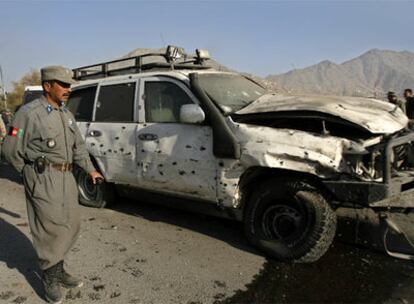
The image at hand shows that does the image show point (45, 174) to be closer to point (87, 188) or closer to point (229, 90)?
point (229, 90)

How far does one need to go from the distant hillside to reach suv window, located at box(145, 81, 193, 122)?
2351 inches

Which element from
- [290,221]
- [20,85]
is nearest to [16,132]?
[290,221]

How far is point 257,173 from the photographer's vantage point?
4.14m

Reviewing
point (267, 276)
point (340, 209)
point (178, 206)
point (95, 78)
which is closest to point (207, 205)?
point (178, 206)

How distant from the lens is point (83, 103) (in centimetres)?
623

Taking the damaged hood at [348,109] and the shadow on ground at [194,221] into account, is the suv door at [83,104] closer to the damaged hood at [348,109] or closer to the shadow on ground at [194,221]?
the shadow on ground at [194,221]

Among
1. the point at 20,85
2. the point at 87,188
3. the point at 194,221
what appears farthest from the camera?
the point at 20,85

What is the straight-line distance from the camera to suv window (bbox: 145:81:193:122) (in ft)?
15.7

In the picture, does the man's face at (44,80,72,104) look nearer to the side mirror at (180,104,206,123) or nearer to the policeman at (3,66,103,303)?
the policeman at (3,66,103,303)

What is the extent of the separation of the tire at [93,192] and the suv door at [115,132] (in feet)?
1.28

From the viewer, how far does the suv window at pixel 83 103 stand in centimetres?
606

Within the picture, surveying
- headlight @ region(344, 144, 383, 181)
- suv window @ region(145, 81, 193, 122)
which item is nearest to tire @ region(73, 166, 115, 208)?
suv window @ region(145, 81, 193, 122)

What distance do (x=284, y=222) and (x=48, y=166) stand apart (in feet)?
7.30

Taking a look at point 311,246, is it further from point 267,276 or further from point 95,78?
point 95,78
